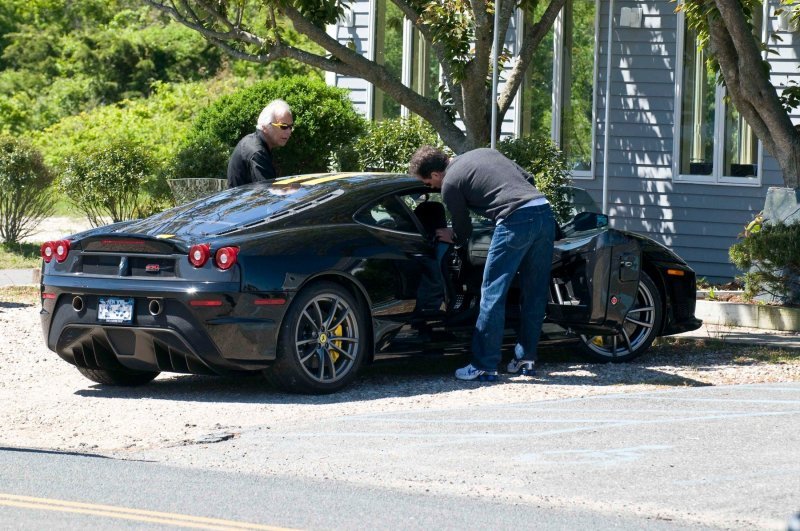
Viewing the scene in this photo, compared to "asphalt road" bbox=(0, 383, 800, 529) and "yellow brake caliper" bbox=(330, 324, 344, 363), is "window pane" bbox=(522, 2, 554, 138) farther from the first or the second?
"asphalt road" bbox=(0, 383, 800, 529)

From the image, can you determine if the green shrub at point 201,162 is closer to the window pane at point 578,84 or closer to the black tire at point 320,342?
the window pane at point 578,84

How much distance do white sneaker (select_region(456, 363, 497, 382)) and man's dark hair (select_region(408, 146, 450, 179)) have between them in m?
1.36

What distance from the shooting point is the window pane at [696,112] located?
1622cm

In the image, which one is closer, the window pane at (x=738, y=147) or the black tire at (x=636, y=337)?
the black tire at (x=636, y=337)

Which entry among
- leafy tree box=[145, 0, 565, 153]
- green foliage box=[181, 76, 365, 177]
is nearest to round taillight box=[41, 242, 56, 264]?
leafy tree box=[145, 0, 565, 153]

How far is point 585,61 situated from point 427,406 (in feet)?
31.1

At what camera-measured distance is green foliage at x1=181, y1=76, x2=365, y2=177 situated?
57.0 ft

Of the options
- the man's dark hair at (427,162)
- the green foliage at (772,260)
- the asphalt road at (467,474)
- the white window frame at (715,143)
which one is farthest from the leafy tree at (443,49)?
the asphalt road at (467,474)

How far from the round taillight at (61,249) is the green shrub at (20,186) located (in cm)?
930

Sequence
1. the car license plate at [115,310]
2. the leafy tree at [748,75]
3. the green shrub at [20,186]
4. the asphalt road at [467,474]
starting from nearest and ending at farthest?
the asphalt road at [467,474]
the car license plate at [115,310]
the leafy tree at [748,75]
the green shrub at [20,186]

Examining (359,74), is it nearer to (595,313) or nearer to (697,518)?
(595,313)

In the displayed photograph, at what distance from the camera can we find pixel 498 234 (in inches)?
370

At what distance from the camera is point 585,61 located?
676 inches

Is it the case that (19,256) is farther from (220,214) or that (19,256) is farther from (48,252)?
(220,214)
